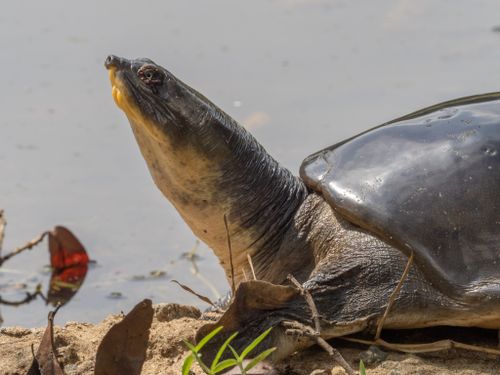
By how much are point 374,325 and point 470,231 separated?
400 millimetres

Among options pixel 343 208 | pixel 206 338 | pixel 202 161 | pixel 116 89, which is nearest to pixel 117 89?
pixel 116 89

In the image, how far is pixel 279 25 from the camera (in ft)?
28.8

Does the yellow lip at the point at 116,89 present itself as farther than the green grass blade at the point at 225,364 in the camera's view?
Yes

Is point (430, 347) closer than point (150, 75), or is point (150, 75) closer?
point (430, 347)

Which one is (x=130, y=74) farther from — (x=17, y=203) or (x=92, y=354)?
(x=17, y=203)

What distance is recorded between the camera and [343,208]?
3742mm

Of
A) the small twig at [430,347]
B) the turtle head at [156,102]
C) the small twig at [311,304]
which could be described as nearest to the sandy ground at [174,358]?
the small twig at [430,347]

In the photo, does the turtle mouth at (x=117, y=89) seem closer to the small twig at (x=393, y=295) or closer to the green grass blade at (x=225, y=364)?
the small twig at (x=393, y=295)

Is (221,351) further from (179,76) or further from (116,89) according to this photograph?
(179,76)

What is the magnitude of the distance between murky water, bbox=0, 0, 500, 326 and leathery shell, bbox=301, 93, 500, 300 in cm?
215

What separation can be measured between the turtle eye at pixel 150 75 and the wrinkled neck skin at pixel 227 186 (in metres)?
0.13

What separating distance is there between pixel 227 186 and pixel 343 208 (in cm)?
47

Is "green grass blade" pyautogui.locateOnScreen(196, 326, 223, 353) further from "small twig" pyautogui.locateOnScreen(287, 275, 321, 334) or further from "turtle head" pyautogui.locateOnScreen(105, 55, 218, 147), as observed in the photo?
"turtle head" pyautogui.locateOnScreen(105, 55, 218, 147)

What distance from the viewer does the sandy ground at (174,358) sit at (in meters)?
3.40
